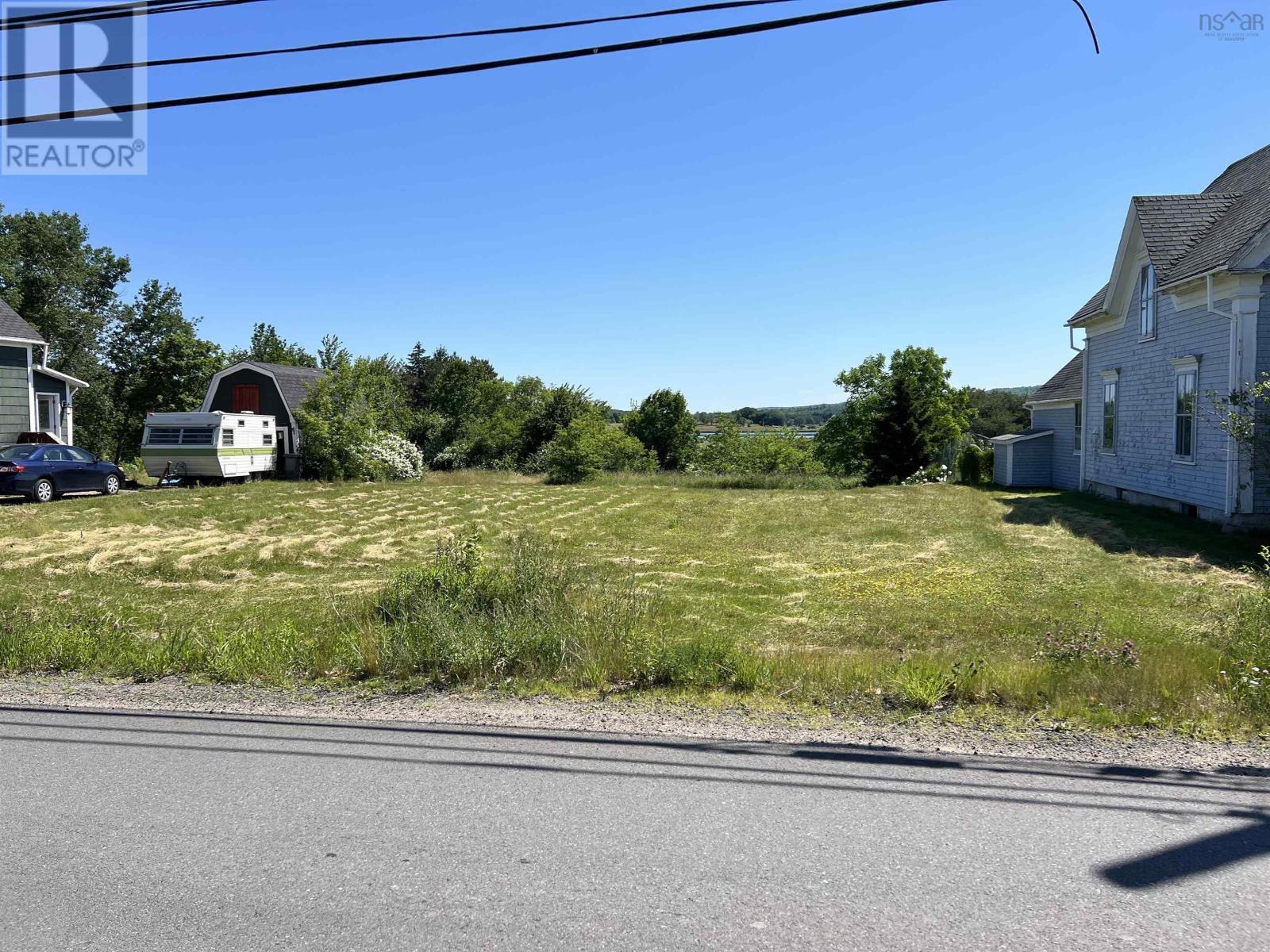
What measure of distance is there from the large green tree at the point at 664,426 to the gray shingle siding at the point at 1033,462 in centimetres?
5017

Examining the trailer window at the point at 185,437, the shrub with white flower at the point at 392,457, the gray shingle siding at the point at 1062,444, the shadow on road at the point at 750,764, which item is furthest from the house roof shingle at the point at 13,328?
the gray shingle siding at the point at 1062,444

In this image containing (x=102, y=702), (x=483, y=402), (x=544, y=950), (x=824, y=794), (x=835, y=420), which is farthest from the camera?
(x=483, y=402)

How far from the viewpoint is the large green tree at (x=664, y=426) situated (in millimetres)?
78500

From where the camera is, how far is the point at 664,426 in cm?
7850

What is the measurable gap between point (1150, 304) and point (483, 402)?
157 feet

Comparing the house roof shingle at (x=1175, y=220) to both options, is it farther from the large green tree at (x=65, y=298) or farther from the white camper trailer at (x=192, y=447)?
the large green tree at (x=65, y=298)

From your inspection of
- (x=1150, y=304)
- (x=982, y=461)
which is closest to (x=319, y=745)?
(x=1150, y=304)

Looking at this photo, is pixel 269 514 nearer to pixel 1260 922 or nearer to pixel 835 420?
pixel 1260 922

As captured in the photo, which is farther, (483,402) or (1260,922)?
(483,402)

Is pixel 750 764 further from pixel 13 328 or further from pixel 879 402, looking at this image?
pixel 879 402

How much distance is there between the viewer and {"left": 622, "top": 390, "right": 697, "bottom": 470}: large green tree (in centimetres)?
7850

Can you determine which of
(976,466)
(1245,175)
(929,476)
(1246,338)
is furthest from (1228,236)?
(929,476)

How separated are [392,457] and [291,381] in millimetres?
6015

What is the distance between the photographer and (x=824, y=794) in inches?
165
